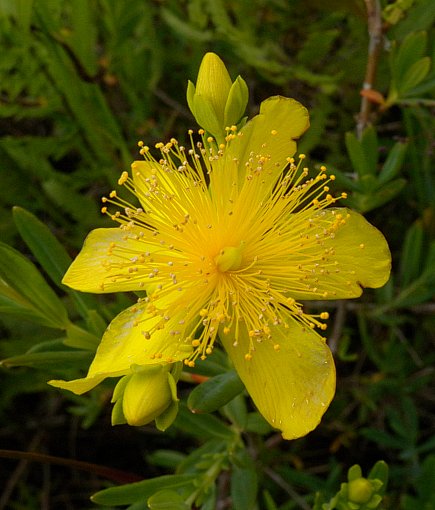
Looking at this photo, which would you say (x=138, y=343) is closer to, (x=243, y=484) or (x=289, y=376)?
(x=289, y=376)

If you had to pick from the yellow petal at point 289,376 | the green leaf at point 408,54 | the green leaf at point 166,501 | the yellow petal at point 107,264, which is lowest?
the green leaf at point 166,501

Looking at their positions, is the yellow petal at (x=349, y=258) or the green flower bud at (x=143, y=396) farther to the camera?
the yellow petal at (x=349, y=258)

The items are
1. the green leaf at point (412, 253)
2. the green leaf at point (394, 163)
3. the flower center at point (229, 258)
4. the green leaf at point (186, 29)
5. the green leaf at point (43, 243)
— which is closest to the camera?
the flower center at point (229, 258)

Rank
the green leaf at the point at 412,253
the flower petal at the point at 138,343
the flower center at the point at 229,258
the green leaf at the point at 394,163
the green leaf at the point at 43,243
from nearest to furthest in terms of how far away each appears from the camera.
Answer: the flower petal at the point at 138,343 < the flower center at the point at 229,258 < the green leaf at the point at 43,243 < the green leaf at the point at 394,163 < the green leaf at the point at 412,253

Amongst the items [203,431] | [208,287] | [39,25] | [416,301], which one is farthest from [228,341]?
[39,25]

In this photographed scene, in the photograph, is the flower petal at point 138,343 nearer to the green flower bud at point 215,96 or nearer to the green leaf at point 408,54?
the green flower bud at point 215,96

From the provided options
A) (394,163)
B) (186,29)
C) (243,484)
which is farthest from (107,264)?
(186,29)

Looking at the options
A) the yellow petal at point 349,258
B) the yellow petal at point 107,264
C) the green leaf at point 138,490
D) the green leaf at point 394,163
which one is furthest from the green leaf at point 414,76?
the green leaf at point 138,490
